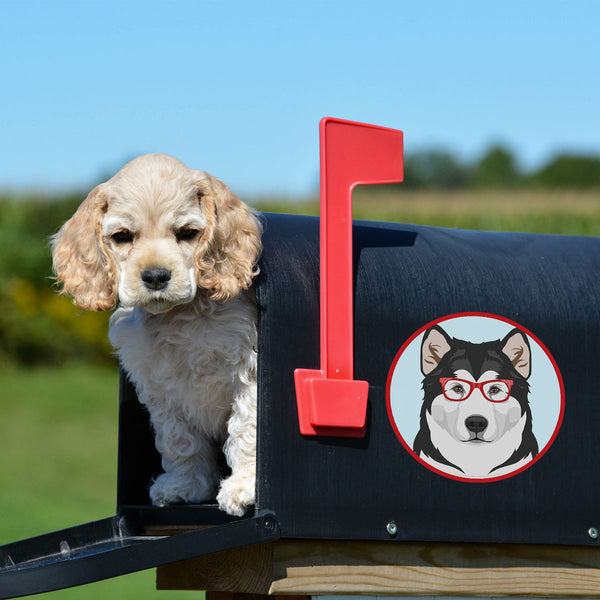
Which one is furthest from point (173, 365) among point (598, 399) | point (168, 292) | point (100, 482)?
point (100, 482)

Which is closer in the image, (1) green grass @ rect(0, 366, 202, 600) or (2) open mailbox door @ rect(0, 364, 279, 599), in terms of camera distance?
(2) open mailbox door @ rect(0, 364, 279, 599)

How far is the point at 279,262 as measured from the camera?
3.06 metres

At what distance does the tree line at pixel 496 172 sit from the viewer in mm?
25922

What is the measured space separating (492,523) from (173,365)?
1.13 m

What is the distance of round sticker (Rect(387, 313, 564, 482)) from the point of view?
3047 mm

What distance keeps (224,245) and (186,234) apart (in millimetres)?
123

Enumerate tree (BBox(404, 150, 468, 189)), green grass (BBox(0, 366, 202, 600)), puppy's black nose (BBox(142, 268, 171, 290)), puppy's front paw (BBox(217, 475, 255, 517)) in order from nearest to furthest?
puppy's black nose (BBox(142, 268, 171, 290)) → puppy's front paw (BBox(217, 475, 255, 517)) → green grass (BBox(0, 366, 202, 600)) → tree (BBox(404, 150, 468, 189))

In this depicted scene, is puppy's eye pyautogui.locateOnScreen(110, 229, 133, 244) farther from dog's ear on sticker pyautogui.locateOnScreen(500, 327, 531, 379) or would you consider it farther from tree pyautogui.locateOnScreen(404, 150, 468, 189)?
tree pyautogui.locateOnScreen(404, 150, 468, 189)

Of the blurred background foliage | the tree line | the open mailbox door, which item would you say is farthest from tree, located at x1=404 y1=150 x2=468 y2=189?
the open mailbox door

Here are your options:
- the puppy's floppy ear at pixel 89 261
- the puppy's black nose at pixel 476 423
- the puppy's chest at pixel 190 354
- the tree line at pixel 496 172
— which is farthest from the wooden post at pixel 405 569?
the tree line at pixel 496 172

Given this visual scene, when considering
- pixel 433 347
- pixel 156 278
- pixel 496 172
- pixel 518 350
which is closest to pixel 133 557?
pixel 156 278

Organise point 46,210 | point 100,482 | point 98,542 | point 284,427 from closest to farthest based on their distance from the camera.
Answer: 1. point 284,427
2. point 98,542
3. point 100,482
4. point 46,210

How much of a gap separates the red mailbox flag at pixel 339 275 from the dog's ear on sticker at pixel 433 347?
240 mm

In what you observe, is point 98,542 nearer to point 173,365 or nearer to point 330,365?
point 173,365
